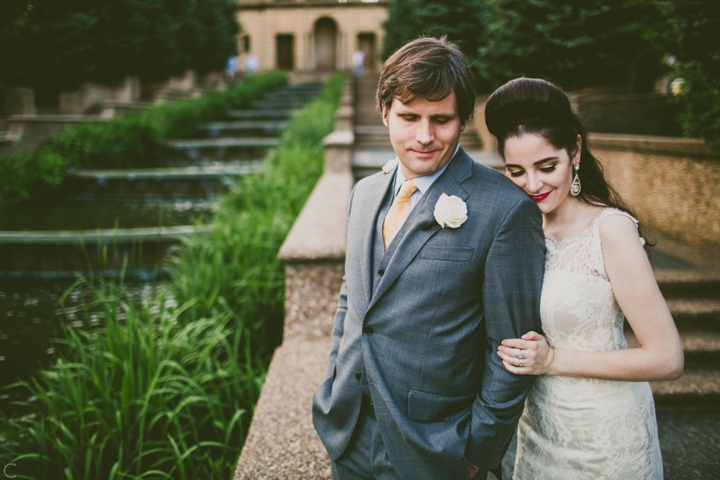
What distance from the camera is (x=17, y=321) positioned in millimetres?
4578

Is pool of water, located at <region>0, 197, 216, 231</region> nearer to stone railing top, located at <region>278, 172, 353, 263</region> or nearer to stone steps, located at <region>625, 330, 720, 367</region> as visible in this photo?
stone railing top, located at <region>278, 172, 353, 263</region>

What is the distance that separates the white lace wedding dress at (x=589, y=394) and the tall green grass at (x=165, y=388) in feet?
5.86

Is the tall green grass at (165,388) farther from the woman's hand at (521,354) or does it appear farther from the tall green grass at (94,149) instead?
the tall green grass at (94,149)

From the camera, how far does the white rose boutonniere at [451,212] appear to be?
1.45 meters

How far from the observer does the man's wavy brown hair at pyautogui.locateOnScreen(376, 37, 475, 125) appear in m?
1.48

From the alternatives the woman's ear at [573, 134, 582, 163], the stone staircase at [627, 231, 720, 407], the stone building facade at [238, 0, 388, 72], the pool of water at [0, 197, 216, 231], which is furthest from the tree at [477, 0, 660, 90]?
Result: the stone building facade at [238, 0, 388, 72]

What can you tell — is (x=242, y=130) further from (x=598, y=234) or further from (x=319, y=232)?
(x=598, y=234)

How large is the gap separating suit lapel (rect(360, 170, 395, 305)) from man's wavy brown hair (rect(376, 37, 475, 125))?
32 centimetres

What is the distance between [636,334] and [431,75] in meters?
1.07

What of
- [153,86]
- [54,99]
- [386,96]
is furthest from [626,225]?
[153,86]

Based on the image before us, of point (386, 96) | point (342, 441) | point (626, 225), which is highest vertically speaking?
point (386, 96)

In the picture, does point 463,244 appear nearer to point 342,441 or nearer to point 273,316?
point 342,441

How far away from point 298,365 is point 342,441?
1468 mm

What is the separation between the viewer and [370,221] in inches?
67.7
